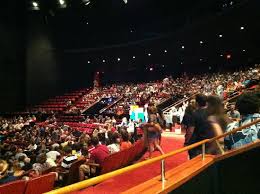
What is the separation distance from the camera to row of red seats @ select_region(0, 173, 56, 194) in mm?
3586

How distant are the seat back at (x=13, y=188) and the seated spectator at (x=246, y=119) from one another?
2721 millimetres

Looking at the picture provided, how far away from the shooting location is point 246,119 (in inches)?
140

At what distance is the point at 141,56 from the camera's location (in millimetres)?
26703

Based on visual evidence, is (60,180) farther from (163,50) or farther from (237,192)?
(163,50)

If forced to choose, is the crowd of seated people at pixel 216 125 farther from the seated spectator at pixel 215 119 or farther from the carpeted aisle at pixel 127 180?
the carpeted aisle at pixel 127 180

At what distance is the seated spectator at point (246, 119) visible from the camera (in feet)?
11.1

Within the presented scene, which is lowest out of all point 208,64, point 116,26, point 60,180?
point 60,180

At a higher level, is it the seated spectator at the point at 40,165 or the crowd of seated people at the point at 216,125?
the crowd of seated people at the point at 216,125

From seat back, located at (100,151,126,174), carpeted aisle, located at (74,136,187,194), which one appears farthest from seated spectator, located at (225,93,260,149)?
seat back, located at (100,151,126,174)

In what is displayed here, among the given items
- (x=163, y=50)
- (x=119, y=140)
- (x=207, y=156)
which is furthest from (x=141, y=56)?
(x=207, y=156)

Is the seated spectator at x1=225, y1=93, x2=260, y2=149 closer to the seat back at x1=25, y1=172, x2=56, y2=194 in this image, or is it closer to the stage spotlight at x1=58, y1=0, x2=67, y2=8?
the seat back at x1=25, y1=172, x2=56, y2=194

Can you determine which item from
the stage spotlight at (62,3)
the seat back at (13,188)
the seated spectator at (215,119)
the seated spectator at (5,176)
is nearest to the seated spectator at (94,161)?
the seated spectator at (5,176)

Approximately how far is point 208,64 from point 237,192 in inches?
857

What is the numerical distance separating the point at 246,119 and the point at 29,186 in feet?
9.37
